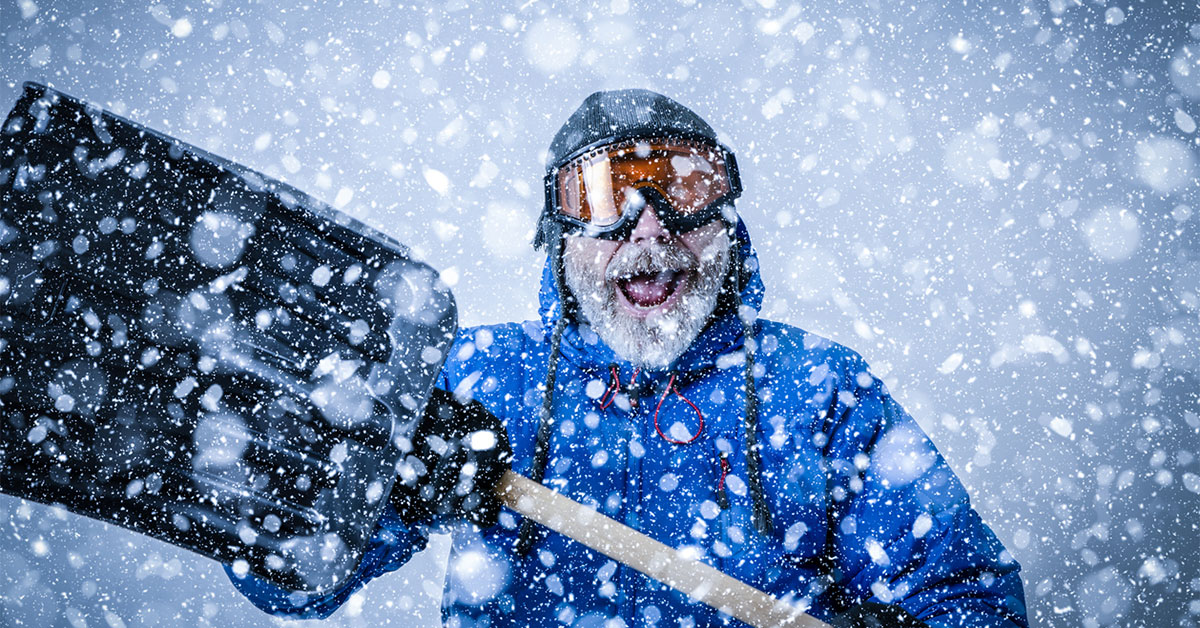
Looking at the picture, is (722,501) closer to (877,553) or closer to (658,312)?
(877,553)

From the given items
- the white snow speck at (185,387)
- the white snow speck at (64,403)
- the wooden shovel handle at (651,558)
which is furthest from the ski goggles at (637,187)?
the white snow speck at (64,403)

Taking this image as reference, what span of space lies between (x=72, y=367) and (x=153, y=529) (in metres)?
0.39

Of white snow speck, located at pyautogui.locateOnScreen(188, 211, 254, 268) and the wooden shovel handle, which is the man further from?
white snow speck, located at pyautogui.locateOnScreen(188, 211, 254, 268)

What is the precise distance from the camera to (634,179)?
7.14 ft

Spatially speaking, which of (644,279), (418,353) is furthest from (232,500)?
(644,279)

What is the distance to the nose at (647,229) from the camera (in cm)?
210

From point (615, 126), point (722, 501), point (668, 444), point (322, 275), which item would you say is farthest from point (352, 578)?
point (615, 126)

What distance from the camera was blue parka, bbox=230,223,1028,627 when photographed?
5.77 feet

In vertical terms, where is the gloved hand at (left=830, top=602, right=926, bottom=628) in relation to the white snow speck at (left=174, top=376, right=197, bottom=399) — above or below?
below

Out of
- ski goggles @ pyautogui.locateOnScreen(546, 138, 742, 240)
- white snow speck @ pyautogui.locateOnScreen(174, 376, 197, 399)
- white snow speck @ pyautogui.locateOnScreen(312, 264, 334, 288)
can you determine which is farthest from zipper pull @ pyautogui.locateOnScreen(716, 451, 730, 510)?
white snow speck @ pyautogui.locateOnScreen(174, 376, 197, 399)

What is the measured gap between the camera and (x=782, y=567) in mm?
1856

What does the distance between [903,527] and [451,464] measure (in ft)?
4.19

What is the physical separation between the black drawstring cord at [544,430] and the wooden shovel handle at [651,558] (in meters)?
0.19

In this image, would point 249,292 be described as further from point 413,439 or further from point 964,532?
point 964,532
